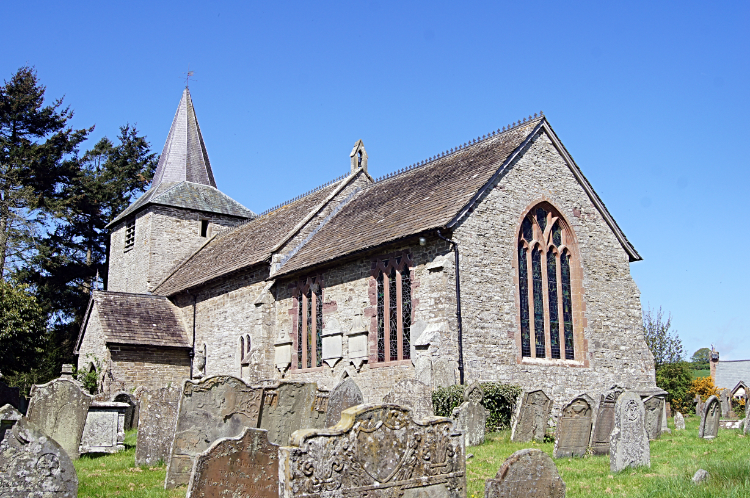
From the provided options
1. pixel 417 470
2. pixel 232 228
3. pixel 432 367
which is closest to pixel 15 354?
pixel 232 228

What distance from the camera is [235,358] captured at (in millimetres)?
24891

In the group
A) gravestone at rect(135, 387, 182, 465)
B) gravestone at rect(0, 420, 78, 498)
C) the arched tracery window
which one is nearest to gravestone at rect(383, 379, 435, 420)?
the arched tracery window

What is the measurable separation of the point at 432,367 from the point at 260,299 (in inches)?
334

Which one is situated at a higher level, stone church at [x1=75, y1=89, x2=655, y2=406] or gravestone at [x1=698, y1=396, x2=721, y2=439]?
stone church at [x1=75, y1=89, x2=655, y2=406]

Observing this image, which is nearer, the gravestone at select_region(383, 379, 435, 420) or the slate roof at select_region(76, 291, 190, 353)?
the gravestone at select_region(383, 379, 435, 420)

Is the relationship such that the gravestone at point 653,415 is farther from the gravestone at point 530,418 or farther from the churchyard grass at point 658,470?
the gravestone at point 530,418

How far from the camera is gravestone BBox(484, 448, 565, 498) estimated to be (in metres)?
6.54

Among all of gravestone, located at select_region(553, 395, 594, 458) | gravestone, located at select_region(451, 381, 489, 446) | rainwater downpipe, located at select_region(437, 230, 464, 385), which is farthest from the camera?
rainwater downpipe, located at select_region(437, 230, 464, 385)

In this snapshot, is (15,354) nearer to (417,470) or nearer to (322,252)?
(322,252)

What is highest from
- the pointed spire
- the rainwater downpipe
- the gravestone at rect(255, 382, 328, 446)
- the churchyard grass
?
the pointed spire

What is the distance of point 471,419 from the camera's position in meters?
13.9

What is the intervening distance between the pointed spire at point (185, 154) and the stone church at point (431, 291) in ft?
34.3

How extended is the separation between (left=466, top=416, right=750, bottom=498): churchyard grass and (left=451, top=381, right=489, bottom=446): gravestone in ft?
0.86

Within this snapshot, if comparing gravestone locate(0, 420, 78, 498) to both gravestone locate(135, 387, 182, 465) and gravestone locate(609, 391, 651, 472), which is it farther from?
gravestone locate(609, 391, 651, 472)
